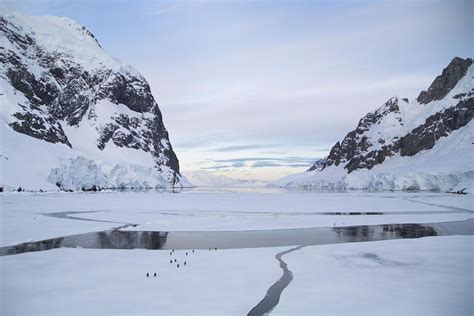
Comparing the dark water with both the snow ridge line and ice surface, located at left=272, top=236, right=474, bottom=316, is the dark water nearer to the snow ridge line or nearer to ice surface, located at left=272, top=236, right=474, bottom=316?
ice surface, located at left=272, top=236, right=474, bottom=316

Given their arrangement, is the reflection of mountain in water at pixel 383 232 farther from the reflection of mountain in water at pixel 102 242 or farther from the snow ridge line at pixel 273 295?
the reflection of mountain in water at pixel 102 242

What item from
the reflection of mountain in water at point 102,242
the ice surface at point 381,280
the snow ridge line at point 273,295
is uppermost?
the ice surface at point 381,280

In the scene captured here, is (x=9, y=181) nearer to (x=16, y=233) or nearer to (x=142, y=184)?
(x=142, y=184)

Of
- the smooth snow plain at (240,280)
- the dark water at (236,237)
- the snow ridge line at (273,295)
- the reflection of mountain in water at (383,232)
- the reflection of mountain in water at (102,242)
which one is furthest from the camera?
the reflection of mountain in water at (383,232)

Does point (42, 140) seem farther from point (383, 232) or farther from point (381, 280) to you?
point (381, 280)

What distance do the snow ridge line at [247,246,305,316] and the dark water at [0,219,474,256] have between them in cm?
769

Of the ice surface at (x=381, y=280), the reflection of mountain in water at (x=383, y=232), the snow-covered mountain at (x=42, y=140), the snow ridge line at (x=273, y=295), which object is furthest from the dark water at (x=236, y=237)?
the snow-covered mountain at (x=42, y=140)

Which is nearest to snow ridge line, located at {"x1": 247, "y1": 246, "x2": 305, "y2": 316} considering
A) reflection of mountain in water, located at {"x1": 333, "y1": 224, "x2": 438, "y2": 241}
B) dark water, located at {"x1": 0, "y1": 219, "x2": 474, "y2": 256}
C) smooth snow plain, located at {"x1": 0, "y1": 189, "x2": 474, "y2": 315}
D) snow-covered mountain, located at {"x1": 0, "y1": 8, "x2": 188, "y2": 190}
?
smooth snow plain, located at {"x1": 0, "y1": 189, "x2": 474, "y2": 315}

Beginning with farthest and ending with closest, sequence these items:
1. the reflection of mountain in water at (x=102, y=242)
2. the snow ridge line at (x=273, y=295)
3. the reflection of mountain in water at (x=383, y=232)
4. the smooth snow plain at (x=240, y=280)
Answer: the reflection of mountain in water at (x=383, y=232), the reflection of mountain in water at (x=102, y=242), the smooth snow plain at (x=240, y=280), the snow ridge line at (x=273, y=295)

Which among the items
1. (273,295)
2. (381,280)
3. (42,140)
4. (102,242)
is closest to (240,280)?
(273,295)

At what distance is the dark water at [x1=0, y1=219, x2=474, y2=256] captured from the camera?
2261 centimetres

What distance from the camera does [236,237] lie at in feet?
87.7

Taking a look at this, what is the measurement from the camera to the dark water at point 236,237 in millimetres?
Answer: 22609

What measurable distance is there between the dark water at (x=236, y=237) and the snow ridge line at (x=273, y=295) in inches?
303
